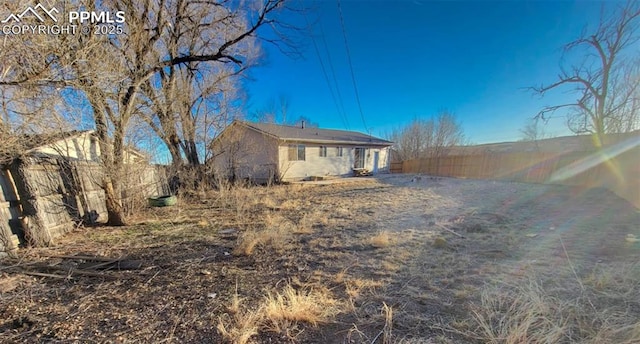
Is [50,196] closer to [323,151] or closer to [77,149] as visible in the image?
[77,149]

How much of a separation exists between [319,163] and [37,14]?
40.8 ft

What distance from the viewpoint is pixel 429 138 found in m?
26.6

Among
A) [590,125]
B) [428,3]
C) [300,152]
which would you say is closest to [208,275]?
[428,3]

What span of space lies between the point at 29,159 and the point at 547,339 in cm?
677

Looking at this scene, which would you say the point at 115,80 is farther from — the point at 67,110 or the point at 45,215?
the point at 45,215

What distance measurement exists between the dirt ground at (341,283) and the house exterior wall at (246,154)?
22.4 feet

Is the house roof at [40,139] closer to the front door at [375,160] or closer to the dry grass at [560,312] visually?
the dry grass at [560,312]

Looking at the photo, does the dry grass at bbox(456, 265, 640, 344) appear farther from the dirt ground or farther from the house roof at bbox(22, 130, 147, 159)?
the house roof at bbox(22, 130, 147, 159)

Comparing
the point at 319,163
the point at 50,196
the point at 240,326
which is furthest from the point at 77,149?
the point at 319,163

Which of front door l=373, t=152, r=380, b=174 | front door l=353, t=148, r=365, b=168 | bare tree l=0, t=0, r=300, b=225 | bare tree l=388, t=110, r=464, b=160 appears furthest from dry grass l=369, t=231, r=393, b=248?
bare tree l=388, t=110, r=464, b=160

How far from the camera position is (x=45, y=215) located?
157 inches

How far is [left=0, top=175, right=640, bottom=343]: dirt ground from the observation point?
6.03ft

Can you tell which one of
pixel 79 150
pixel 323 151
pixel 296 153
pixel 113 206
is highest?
pixel 323 151

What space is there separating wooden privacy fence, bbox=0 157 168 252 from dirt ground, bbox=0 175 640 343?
0.39 m
